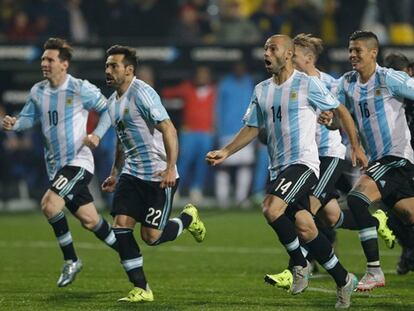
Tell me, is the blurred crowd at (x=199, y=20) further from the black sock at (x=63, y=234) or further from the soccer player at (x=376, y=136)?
the soccer player at (x=376, y=136)

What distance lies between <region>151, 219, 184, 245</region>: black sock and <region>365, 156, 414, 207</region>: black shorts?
6.00ft

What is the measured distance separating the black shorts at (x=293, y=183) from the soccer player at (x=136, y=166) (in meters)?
0.94

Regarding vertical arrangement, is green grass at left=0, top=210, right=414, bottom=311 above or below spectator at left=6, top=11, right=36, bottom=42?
below

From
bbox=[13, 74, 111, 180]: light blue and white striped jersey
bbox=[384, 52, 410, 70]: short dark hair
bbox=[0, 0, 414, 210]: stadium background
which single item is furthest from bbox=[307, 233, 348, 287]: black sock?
bbox=[0, 0, 414, 210]: stadium background

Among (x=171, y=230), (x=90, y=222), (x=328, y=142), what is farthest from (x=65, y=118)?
(x=328, y=142)

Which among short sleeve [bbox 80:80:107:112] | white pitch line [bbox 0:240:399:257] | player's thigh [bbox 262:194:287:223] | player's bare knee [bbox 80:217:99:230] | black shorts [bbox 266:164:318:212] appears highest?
short sleeve [bbox 80:80:107:112]

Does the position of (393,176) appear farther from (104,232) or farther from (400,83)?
(104,232)

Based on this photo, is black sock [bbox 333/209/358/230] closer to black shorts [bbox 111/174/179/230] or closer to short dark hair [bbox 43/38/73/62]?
black shorts [bbox 111/174/179/230]

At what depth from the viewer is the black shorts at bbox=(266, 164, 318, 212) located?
10.2m

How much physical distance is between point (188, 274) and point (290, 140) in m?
3.44

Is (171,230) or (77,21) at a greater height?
(77,21)

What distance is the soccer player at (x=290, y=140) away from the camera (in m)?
10.2

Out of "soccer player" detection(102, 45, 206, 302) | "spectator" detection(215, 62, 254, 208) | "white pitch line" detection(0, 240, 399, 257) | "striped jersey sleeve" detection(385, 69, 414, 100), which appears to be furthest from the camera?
"spectator" detection(215, 62, 254, 208)

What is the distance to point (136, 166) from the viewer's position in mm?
10875
